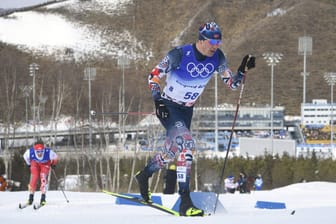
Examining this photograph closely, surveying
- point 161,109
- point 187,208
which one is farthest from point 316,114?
point 161,109

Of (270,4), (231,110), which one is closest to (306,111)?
(231,110)

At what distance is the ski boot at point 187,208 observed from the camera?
5.62 meters

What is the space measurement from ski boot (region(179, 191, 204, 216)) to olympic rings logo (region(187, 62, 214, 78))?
3.62ft

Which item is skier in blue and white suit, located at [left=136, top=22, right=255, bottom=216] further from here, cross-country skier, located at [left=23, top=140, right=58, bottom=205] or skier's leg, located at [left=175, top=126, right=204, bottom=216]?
cross-country skier, located at [left=23, top=140, right=58, bottom=205]

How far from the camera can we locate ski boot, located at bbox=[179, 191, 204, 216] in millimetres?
5617

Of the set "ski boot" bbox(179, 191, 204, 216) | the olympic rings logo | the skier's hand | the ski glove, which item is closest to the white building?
the skier's hand

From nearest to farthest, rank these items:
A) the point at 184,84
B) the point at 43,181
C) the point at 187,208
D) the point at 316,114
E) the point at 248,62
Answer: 1. the point at 187,208
2. the point at 184,84
3. the point at 248,62
4. the point at 43,181
5. the point at 316,114

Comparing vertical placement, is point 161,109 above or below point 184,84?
below

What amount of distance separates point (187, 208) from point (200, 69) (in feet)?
4.20

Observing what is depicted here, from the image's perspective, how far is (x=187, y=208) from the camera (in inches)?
223

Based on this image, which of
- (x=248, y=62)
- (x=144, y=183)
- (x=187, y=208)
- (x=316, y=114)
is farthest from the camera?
(x=316, y=114)

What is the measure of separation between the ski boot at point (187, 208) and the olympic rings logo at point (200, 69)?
110 cm

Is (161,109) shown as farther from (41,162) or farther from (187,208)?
(41,162)

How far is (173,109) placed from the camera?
586 centimetres
